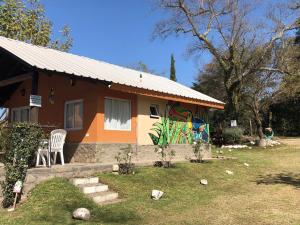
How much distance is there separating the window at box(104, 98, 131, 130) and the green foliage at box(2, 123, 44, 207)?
383 cm

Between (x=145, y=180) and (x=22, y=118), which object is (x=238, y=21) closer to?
(x=22, y=118)

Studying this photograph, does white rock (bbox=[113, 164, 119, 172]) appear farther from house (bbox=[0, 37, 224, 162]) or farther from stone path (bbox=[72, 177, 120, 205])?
house (bbox=[0, 37, 224, 162])

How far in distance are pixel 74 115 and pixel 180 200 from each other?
6387mm

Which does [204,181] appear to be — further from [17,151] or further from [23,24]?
[23,24]

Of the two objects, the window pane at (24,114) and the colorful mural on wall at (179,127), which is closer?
the colorful mural on wall at (179,127)

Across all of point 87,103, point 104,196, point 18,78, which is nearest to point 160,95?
point 87,103

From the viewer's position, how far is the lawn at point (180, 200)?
8.05m

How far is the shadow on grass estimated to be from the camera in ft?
41.6

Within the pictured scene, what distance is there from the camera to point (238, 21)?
95.3ft

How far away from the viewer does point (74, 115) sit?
1446 centimetres

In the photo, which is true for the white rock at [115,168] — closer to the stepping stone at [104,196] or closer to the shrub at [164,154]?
the stepping stone at [104,196]

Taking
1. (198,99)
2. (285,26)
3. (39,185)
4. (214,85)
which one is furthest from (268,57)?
(39,185)

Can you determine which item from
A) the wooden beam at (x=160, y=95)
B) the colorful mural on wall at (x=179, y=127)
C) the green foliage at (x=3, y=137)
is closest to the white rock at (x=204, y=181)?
the colorful mural on wall at (x=179, y=127)

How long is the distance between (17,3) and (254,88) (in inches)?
818
